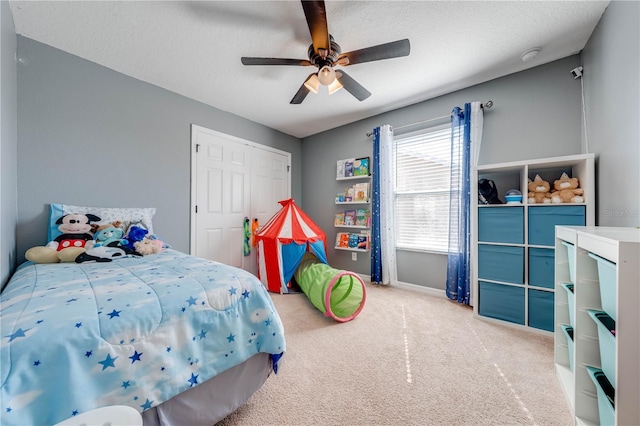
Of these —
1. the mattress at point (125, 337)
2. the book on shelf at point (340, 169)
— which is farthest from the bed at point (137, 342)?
the book on shelf at point (340, 169)

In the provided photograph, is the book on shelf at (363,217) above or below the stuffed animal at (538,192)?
below

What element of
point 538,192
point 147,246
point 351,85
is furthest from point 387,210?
point 147,246

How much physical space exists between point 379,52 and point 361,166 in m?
1.83

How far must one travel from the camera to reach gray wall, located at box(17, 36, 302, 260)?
1.88m

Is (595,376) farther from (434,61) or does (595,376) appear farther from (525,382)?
(434,61)

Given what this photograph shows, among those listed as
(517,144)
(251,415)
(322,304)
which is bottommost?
(251,415)

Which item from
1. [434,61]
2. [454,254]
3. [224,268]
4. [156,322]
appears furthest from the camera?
[454,254]

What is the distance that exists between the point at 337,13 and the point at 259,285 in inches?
75.1

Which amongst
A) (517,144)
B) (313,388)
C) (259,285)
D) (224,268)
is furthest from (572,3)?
(313,388)

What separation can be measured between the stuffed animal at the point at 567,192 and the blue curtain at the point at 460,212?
0.68 meters

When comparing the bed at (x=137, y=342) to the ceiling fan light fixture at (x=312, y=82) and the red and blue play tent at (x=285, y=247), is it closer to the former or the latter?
the red and blue play tent at (x=285, y=247)

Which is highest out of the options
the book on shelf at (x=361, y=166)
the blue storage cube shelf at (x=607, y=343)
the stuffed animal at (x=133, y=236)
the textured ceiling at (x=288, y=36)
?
the textured ceiling at (x=288, y=36)

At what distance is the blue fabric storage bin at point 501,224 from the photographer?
77.5 inches

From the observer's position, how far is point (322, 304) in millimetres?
2209
